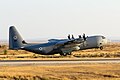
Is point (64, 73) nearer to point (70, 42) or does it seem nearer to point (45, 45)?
point (45, 45)

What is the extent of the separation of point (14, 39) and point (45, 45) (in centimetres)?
750

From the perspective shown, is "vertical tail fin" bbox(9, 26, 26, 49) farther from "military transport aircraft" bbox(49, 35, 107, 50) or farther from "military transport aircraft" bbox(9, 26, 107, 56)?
"military transport aircraft" bbox(49, 35, 107, 50)

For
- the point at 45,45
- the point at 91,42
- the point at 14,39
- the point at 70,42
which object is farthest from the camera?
the point at 91,42

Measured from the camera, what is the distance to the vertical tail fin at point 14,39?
271ft

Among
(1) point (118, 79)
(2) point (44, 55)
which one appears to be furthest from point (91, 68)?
(2) point (44, 55)

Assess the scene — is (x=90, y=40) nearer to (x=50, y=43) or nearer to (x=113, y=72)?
(x=50, y=43)

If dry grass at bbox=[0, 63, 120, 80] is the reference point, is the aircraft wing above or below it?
above

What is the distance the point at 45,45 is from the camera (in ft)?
269

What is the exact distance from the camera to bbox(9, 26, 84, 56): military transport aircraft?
81256 millimetres

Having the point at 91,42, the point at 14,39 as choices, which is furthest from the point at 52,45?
the point at 91,42

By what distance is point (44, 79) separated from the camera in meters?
44.1

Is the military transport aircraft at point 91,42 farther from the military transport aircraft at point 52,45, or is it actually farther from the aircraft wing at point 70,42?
the aircraft wing at point 70,42

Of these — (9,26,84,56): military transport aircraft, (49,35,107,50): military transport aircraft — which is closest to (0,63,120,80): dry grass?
(9,26,84,56): military transport aircraft

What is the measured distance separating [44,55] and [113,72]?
3962 centimetres
